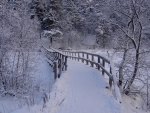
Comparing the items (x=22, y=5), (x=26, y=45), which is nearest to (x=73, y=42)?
(x=22, y=5)

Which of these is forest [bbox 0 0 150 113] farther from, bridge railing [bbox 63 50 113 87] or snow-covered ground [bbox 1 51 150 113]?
bridge railing [bbox 63 50 113 87]

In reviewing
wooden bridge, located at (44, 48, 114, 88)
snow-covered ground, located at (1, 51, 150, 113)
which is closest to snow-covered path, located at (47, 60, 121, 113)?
snow-covered ground, located at (1, 51, 150, 113)

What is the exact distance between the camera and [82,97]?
11.6 meters

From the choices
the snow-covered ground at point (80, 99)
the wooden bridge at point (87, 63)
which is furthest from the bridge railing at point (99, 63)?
the snow-covered ground at point (80, 99)

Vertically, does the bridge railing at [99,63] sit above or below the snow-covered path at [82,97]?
above

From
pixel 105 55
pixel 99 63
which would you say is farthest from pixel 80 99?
pixel 105 55

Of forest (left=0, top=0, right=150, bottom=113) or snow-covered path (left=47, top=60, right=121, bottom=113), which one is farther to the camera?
forest (left=0, top=0, right=150, bottom=113)

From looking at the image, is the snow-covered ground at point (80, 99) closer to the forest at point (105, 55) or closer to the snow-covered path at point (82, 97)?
the snow-covered path at point (82, 97)

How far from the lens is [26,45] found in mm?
25625

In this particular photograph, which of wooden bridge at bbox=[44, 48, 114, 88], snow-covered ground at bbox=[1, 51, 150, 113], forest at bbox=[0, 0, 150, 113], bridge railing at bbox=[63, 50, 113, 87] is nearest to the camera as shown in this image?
snow-covered ground at bbox=[1, 51, 150, 113]

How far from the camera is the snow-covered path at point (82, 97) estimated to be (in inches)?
400

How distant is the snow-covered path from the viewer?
33.3 feet

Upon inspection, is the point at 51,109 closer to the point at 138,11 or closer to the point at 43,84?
the point at 138,11

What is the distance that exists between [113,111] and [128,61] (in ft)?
32.1
